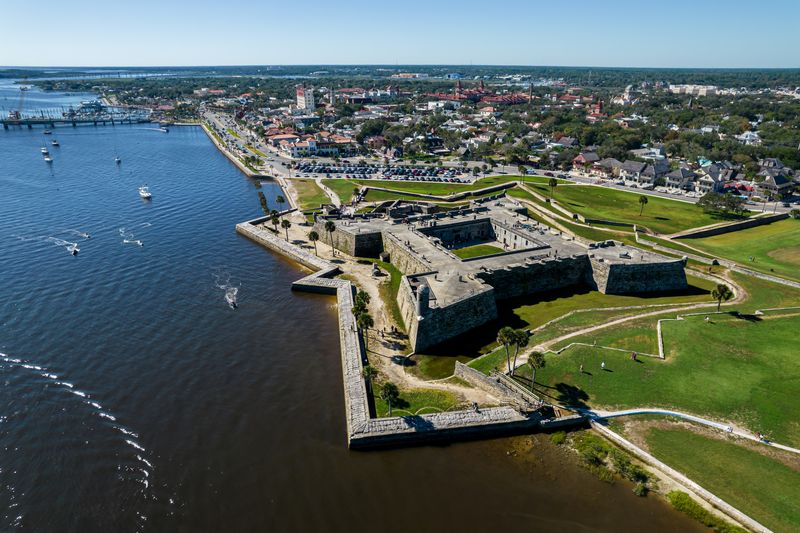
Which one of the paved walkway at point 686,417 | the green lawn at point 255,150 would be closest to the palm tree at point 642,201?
the paved walkway at point 686,417

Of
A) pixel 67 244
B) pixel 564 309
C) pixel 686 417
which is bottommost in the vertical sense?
pixel 686 417

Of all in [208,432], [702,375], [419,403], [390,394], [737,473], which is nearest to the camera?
[737,473]

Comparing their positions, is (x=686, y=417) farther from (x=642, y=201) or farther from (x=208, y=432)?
(x=642, y=201)

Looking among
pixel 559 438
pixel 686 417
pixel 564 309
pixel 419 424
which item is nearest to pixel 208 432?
pixel 419 424

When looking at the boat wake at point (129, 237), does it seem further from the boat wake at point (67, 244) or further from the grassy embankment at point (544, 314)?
the grassy embankment at point (544, 314)

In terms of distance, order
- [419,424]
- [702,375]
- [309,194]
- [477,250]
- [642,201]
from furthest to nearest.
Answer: [309,194], [642,201], [477,250], [702,375], [419,424]

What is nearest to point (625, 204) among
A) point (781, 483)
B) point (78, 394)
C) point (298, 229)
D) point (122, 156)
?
point (298, 229)

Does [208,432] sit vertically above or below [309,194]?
below

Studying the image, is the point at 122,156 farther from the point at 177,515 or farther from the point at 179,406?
the point at 177,515
